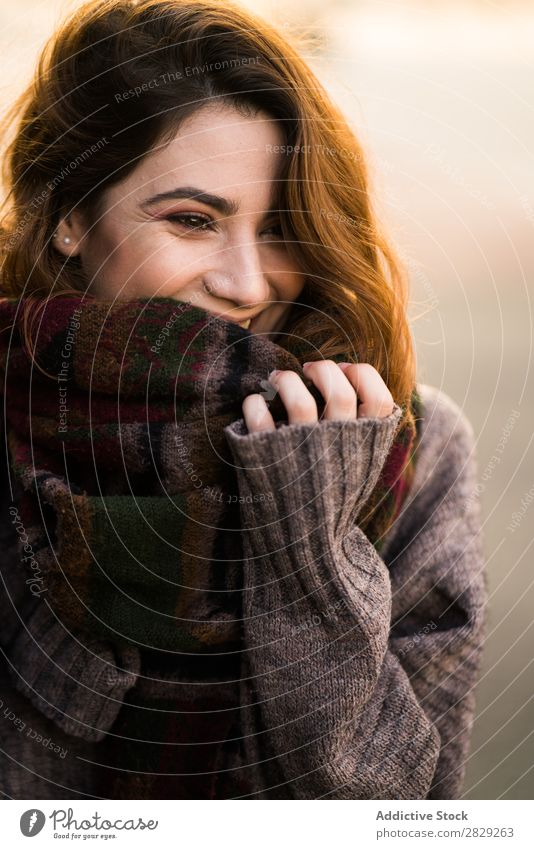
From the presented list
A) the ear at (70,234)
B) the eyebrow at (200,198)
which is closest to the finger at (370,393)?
the eyebrow at (200,198)

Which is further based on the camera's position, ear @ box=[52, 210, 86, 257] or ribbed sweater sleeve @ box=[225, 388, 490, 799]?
ear @ box=[52, 210, 86, 257]

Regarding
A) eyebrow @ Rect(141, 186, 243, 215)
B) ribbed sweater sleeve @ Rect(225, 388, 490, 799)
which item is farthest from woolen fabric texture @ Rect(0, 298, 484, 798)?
eyebrow @ Rect(141, 186, 243, 215)

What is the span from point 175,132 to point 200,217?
90 mm

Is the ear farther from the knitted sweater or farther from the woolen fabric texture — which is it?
the knitted sweater

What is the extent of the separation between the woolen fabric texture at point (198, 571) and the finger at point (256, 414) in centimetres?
1

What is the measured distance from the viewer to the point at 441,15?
0.92m

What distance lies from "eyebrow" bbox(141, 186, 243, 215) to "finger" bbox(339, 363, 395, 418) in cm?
21

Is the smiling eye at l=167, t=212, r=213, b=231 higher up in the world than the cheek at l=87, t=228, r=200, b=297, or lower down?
higher up

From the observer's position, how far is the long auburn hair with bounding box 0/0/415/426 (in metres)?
0.81

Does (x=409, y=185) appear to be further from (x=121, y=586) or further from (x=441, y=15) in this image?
(x=121, y=586)

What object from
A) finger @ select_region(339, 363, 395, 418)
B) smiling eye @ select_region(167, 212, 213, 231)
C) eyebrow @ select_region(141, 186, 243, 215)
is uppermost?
eyebrow @ select_region(141, 186, 243, 215)
